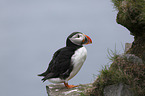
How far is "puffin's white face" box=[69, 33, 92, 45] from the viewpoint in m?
6.44

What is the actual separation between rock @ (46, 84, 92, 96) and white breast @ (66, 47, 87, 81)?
376 mm

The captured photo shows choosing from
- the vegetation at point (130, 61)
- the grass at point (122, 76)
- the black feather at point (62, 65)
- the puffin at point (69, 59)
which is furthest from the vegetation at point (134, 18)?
the black feather at point (62, 65)

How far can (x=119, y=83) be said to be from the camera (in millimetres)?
5246

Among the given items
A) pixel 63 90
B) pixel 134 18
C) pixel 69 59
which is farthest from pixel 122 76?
pixel 63 90

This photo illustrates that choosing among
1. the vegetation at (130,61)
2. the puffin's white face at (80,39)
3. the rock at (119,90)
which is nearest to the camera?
the rock at (119,90)

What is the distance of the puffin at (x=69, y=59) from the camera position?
6.29m

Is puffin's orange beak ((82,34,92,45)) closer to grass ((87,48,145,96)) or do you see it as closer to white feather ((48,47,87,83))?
white feather ((48,47,87,83))

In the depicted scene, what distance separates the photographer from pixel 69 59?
20.7 feet

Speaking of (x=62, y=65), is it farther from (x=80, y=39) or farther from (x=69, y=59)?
(x=80, y=39)

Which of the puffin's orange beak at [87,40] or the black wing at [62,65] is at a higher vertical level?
the puffin's orange beak at [87,40]

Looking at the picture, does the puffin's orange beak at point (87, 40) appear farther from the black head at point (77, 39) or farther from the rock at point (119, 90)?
the rock at point (119, 90)

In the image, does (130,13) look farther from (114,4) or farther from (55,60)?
(55,60)

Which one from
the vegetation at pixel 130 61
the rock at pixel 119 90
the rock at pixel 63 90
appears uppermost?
the vegetation at pixel 130 61

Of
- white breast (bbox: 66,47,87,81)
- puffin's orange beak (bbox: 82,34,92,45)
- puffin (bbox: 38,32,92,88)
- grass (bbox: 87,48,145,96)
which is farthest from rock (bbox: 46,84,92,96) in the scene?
puffin's orange beak (bbox: 82,34,92,45)
